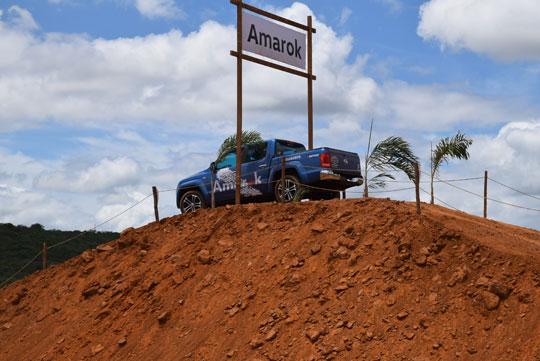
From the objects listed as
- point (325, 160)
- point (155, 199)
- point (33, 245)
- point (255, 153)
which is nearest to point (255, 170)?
point (255, 153)

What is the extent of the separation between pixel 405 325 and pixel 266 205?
542 centimetres

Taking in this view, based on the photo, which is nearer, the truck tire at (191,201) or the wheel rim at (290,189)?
the wheel rim at (290,189)

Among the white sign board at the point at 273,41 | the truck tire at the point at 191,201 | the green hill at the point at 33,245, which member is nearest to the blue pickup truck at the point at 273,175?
the truck tire at the point at 191,201

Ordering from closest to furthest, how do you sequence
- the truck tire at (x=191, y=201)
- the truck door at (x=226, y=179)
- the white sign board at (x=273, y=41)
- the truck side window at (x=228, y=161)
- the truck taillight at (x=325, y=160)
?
the truck taillight at (x=325, y=160), the white sign board at (x=273, y=41), the truck door at (x=226, y=179), the truck side window at (x=228, y=161), the truck tire at (x=191, y=201)

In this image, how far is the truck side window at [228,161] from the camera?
15.9 metres

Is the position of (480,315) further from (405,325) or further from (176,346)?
(176,346)

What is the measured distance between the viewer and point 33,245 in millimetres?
45969

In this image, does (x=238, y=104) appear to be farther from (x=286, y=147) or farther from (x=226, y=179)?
(x=226, y=179)

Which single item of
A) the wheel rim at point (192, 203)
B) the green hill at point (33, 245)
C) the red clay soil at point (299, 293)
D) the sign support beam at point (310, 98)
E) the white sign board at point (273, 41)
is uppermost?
the white sign board at point (273, 41)

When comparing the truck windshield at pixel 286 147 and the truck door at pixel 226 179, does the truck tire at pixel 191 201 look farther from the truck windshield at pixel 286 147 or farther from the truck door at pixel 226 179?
the truck windshield at pixel 286 147

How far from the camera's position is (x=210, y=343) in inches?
403

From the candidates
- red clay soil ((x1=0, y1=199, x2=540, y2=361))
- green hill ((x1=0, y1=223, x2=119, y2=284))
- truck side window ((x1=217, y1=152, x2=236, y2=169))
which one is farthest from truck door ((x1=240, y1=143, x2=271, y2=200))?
green hill ((x1=0, y1=223, x2=119, y2=284))

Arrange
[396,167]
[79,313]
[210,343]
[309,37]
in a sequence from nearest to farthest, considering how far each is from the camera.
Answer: [210,343] < [79,313] < [396,167] < [309,37]

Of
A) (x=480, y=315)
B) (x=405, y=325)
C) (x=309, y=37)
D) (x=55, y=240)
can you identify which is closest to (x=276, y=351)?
(x=405, y=325)
